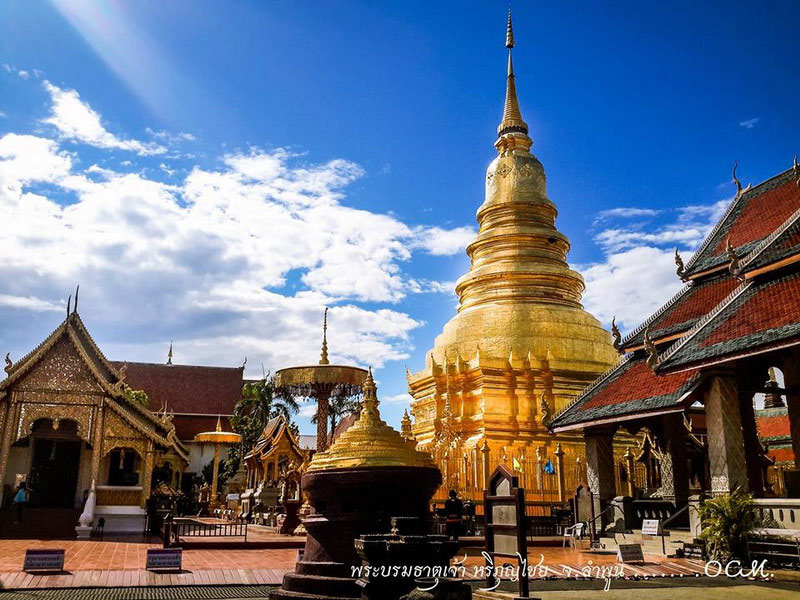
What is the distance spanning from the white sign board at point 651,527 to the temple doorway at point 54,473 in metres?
16.0

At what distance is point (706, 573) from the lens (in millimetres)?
10078

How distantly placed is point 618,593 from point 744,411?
26.5ft

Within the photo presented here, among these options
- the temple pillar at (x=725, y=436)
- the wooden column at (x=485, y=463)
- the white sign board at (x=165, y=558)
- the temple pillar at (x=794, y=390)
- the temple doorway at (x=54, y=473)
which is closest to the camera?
the white sign board at (x=165, y=558)

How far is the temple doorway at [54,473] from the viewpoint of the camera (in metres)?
22.0

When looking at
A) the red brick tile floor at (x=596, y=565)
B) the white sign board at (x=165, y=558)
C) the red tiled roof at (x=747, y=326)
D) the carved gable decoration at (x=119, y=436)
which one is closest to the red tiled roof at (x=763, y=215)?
the red tiled roof at (x=747, y=326)

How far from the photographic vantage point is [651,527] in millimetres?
12891

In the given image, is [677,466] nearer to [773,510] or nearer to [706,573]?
[773,510]

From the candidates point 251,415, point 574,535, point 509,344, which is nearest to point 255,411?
point 251,415

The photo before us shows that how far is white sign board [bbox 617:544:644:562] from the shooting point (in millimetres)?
10969

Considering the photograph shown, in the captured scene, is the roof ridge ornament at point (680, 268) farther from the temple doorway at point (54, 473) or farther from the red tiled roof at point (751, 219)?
the temple doorway at point (54, 473)

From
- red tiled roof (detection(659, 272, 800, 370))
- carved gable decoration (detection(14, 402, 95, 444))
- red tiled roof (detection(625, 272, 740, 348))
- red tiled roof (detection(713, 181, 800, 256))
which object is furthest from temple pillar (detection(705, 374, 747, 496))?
carved gable decoration (detection(14, 402, 95, 444))

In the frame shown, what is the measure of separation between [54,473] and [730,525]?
65.1ft

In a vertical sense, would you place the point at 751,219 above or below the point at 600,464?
above

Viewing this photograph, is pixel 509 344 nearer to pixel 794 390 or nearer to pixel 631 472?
pixel 631 472
